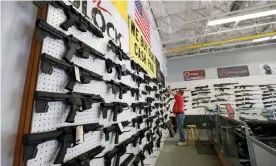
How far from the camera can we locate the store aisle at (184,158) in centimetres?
324

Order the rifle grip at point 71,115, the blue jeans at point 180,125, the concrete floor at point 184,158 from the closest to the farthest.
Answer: the rifle grip at point 71,115 < the concrete floor at point 184,158 < the blue jeans at point 180,125

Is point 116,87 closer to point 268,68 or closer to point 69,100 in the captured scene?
point 69,100

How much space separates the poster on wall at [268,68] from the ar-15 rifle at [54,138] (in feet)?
31.6

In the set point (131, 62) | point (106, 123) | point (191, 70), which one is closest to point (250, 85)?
point (191, 70)

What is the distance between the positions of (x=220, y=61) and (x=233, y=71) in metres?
0.87

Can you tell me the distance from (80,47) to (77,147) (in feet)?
2.48

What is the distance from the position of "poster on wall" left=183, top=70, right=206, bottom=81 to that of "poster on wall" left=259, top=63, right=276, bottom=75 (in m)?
2.85

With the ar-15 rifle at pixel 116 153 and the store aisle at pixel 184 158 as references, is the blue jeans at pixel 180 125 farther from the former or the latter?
the ar-15 rifle at pixel 116 153

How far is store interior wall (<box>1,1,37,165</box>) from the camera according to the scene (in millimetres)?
711

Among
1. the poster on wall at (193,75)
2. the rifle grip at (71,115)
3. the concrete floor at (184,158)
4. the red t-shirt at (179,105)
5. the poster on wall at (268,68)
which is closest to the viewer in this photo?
the rifle grip at (71,115)

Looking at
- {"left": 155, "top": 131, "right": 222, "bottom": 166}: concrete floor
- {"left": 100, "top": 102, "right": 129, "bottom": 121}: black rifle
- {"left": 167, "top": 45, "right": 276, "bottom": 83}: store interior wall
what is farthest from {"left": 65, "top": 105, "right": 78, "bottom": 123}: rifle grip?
{"left": 167, "top": 45, "right": 276, "bottom": 83}: store interior wall

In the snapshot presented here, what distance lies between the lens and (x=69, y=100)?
995 millimetres

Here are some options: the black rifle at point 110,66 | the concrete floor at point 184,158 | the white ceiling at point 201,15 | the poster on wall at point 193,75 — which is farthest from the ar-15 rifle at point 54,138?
the poster on wall at point 193,75

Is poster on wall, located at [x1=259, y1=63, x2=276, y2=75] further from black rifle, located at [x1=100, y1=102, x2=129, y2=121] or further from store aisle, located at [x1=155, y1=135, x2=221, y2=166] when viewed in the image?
black rifle, located at [x1=100, y1=102, x2=129, y2=121]
